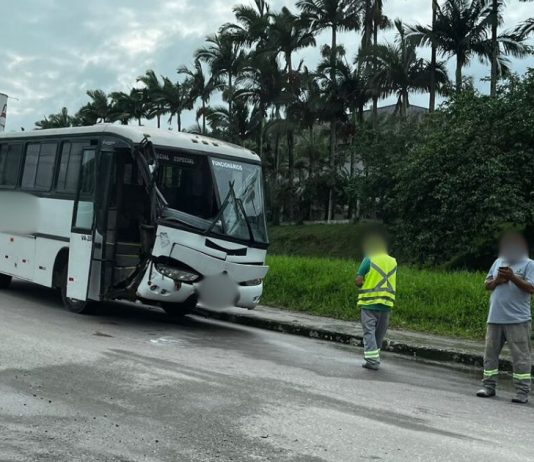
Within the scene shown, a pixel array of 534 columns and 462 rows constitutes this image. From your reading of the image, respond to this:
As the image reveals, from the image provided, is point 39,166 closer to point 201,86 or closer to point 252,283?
point 252,283

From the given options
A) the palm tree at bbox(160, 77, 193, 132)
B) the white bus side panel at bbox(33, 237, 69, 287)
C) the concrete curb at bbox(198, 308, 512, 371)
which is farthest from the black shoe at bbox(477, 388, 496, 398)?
the palm tree at bbox(160, 77, 193, 132)

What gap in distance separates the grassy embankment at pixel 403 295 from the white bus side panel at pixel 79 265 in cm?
526

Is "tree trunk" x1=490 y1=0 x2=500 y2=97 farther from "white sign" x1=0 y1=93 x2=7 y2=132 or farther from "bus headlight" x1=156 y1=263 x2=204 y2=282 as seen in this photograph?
"bus headlight" x1=156 y1=263 x2=204 y2=282

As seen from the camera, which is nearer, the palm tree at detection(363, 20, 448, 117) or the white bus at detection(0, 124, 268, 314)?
the white bus at detection(0, 124, 268, 314)

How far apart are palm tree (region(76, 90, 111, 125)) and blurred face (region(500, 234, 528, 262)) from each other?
55.9 metres

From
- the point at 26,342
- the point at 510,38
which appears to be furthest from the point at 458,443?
the point at 510,38

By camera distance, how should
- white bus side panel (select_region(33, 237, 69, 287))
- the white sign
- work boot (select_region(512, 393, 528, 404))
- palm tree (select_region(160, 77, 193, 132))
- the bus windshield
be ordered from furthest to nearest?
palm tree (select_region(160, 77, 193, 132)) < the white sign < white bus side panel (select_region(33, 237, 69, 287)) < the bus windshield < work boot (select_region(512, 393, 528, 404))

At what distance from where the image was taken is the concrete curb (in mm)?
9516

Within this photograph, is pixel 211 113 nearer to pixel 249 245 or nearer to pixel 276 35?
pixel 276 35

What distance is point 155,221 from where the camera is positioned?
962 cm

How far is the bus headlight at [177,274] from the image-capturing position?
970cm

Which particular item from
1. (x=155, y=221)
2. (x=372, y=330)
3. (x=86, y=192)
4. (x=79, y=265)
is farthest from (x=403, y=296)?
(x=86, y=192)

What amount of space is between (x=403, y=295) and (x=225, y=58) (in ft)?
106

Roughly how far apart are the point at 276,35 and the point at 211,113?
758 cm
